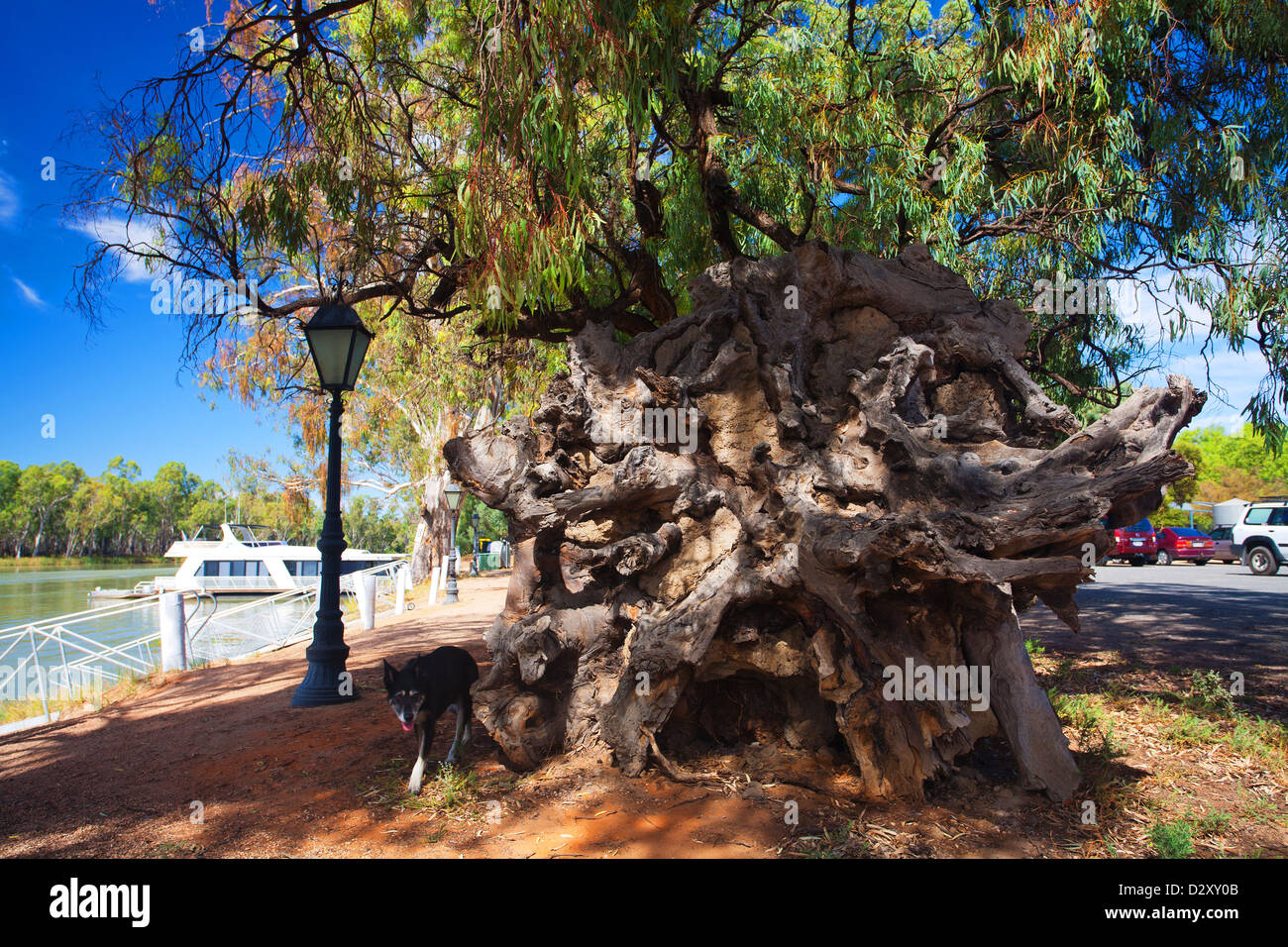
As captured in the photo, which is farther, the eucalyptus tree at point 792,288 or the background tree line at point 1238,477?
the background tree line at point 1238,477

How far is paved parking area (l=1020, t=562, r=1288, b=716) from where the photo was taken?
805 centimetres

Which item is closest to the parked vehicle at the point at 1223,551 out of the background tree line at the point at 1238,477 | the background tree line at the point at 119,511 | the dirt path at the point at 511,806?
the background tree line at the point at 1238,477

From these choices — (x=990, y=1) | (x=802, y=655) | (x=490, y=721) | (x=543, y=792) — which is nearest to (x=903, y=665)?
(x=802, y=655)

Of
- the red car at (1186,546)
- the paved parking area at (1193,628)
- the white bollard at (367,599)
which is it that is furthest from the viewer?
the red car at (1186,546)

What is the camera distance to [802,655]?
5082 millimetres

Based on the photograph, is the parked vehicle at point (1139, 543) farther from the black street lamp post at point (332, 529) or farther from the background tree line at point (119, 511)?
the background tree line at point (119, 511)

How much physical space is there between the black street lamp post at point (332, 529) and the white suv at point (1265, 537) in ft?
83.9

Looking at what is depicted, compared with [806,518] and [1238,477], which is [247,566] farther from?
[1238,477]

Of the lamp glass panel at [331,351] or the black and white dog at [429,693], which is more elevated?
the lamp glass panel at [331,351]

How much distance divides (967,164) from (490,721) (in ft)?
23.9

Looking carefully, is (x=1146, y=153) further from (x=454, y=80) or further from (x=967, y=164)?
(x=454, y=80)

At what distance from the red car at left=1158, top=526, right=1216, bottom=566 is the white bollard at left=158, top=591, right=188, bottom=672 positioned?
31981 millimetres

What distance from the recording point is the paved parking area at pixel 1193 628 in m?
8.05

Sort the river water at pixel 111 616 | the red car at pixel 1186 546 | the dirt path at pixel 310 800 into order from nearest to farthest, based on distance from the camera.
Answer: the dirt path at pixel 310 800, the river water at pixel 111 616, the red car at pixel 1186 546
